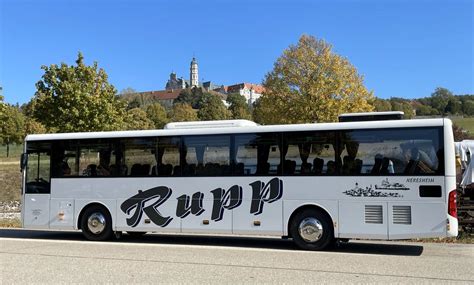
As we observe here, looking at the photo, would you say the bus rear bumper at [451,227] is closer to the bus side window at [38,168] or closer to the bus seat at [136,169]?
the bus seat at [136,169]

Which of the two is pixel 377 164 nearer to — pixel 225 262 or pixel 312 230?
pixel 312 230

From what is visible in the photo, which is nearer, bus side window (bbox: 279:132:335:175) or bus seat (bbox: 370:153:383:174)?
bus seat (bbox: 370:153:383:174)

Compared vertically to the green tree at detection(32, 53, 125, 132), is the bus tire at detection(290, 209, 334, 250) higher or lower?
lower

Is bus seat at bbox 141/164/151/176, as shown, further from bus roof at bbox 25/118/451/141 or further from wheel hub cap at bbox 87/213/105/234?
wheel hub cap at bbox 87/213/105/234

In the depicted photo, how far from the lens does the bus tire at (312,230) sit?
10.9 meters

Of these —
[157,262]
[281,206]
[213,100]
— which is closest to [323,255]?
[281,206]

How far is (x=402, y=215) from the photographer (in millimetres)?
10398

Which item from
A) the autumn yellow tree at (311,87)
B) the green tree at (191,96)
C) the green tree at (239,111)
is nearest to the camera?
the autumn yellow tree at (311,87)

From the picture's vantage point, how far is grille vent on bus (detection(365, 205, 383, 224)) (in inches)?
416

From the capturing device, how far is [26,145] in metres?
13.7

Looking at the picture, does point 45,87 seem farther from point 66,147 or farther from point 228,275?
point 228,275

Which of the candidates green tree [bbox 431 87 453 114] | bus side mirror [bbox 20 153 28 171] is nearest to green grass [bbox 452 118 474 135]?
green tree [bbox 431 87 453 114]

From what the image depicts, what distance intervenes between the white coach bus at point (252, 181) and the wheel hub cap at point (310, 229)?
21mm

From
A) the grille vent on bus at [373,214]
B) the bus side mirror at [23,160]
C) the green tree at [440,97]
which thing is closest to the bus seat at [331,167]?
the grille vent on bus at [373,214]
